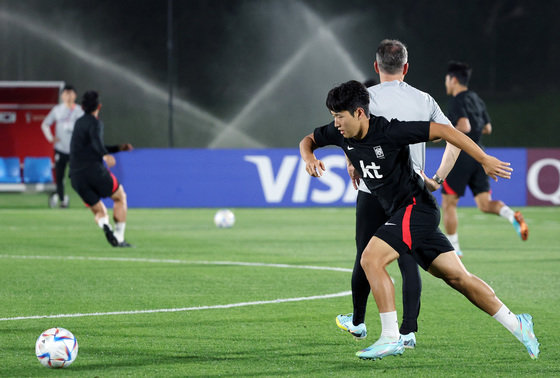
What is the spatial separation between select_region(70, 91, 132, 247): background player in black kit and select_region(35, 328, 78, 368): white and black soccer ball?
7.17 metres

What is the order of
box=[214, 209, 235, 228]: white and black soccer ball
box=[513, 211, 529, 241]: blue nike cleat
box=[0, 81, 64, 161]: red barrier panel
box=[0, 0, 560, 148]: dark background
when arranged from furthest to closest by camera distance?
1. box=[0, 0, 560, 148]: dark background
2. box=[0, 81, 64, 161]: red barrier panel
3. box=[214, 209, 235, 228]: white and black soccer ball
4. box=[513, 211, 529, 241]: blue nike cleat

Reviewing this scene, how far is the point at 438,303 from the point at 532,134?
3081 cm

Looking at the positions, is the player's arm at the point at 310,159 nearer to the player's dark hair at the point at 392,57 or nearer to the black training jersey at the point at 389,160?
the black training jersey at the point at 389,160

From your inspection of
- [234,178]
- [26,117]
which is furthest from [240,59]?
[234,178]

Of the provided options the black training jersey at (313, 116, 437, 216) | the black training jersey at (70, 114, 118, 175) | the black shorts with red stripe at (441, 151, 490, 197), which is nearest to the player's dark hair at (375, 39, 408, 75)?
the black training jersey at (313, 116, 437, 216)

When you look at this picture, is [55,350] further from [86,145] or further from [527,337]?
[86,145]

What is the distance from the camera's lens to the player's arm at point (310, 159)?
6273mm

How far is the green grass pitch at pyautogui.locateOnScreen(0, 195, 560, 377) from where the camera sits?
604cm

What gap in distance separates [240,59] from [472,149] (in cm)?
2937

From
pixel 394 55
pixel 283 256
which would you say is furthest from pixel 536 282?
pixel 394 55

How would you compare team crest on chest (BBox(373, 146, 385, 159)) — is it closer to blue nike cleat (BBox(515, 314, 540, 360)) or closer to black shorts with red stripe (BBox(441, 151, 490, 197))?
blue nike cleat (BBox(515, 314, 540, 360))

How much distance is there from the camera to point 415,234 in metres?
6.07

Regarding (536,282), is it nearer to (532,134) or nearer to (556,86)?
(532,134)

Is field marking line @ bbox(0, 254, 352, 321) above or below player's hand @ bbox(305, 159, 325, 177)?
below
